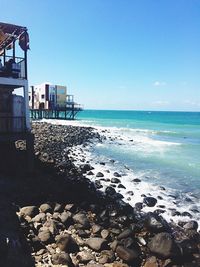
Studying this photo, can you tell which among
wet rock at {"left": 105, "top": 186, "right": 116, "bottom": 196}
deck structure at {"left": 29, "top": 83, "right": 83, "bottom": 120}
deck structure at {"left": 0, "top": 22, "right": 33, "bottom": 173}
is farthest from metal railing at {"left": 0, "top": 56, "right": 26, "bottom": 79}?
deck structure at {"left": 29, "top": 83, "right": 83, "bottom": 120}

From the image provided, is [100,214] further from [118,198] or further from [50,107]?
[50,107]

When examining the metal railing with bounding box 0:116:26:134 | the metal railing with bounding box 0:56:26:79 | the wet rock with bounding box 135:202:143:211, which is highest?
the metal railing with bounding box 0:56:26:79

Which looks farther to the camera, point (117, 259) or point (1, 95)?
point (1, 95)

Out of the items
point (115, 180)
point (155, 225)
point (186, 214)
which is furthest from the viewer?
point (115, 180)

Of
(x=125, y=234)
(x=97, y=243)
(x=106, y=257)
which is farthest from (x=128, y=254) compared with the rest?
(x=125, y=234)

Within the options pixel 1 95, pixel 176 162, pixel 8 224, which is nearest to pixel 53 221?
pixel 8 224

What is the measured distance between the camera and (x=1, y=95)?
14422 mm

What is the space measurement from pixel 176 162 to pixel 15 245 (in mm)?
16561

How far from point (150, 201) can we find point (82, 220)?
3.79 metres

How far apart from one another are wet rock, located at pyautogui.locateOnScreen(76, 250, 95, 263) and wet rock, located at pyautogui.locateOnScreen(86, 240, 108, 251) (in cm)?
22

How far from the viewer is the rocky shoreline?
24.9 ft

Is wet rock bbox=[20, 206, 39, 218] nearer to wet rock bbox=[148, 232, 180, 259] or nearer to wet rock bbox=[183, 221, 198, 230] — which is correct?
wet rock bbox=[148, 232, 180, 259]

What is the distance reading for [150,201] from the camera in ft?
40.1

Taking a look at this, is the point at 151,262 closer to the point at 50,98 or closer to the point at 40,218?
the point at 40,218
